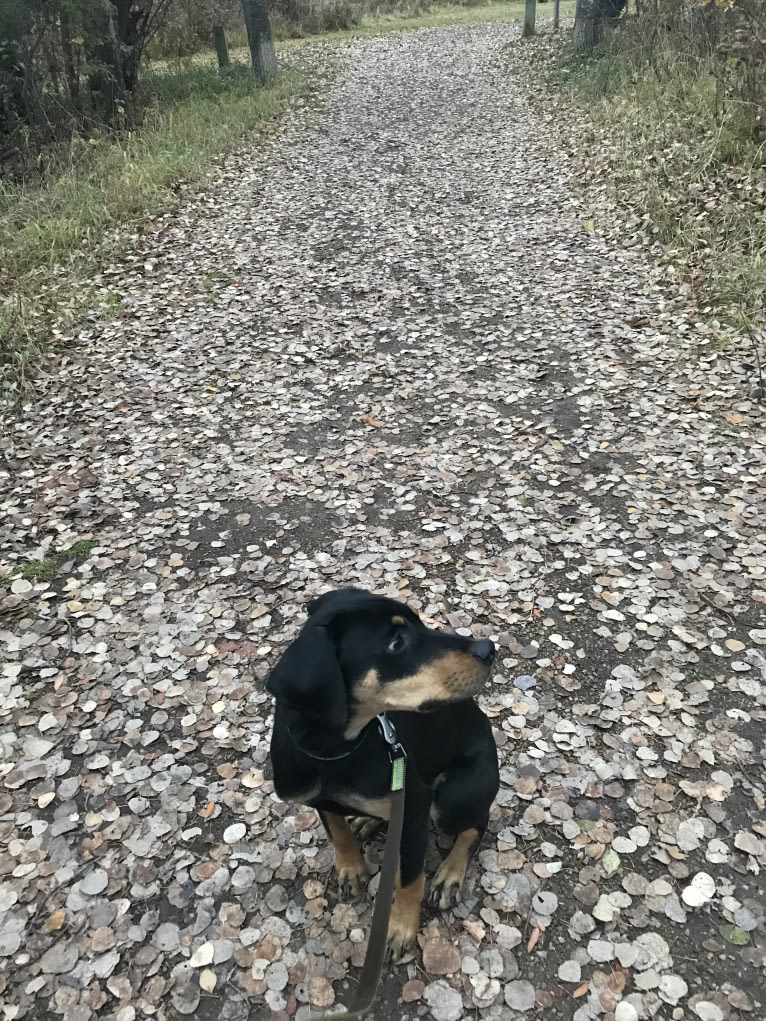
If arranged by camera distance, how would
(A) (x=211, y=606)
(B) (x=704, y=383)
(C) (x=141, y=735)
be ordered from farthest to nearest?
1. (B) (x=704, y=383)
2. (A) (x=211, y=606)
3. (C) (x=141, y=735)

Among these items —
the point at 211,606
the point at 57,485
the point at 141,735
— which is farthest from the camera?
the point at 57,485

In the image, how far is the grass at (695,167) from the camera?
326 inches

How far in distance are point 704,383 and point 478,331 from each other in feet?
9.13

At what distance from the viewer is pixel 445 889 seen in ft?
10.6

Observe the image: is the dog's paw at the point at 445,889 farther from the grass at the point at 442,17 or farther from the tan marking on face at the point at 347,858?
the grass at the point at 442,17

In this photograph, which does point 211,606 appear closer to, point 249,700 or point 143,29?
point 249,700

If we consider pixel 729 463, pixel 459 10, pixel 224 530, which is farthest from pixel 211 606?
pixel 459 10

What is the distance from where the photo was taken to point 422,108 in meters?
18.5

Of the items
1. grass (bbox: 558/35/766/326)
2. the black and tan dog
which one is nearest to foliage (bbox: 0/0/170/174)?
grass (bbox: 558/35/766/326)

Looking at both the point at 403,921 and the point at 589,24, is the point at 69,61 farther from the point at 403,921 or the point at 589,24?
the point at 403,921

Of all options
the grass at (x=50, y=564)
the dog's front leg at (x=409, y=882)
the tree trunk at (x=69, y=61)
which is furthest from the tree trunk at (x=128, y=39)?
the dog's front leg at (x=409, y=882)

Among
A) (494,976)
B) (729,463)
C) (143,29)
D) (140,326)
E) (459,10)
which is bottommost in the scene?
(494,976)

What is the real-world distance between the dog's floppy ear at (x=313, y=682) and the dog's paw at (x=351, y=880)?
4.15 ft

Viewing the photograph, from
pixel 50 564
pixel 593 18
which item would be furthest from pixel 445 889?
pixel 593 18
